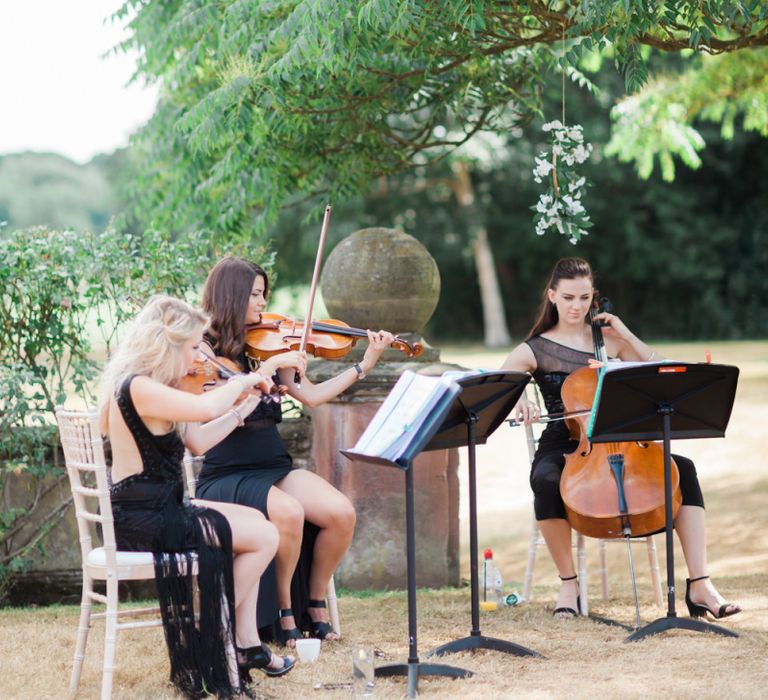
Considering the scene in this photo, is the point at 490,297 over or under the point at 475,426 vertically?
under

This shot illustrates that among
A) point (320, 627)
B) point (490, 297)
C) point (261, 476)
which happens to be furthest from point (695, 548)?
point (490, 297)

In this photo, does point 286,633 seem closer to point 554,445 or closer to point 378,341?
point 378,341

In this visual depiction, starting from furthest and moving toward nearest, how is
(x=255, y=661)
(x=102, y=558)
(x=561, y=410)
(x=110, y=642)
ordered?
1. (x=561, y=410)
2. (x=255, y=661)
3. (x=102, y=558)
4. (x=110, y=642)

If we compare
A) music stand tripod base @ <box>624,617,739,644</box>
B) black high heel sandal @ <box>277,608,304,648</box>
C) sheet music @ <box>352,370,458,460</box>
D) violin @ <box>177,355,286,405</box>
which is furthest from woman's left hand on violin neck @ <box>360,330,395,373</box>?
music stand tripod base @ <box>624,617,739,644</box>

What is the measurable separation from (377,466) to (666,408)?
6.38ft

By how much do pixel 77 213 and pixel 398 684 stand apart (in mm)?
47316

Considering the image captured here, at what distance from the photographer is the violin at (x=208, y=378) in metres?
4.26

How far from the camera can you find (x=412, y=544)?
4.17 m

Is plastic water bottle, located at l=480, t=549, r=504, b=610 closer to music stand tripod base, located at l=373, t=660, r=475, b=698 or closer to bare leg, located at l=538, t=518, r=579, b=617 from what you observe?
bare leg, located at l=538, t=518, r=579, b=617

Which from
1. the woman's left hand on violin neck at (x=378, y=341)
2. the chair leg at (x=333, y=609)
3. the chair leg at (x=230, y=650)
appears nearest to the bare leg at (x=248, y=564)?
the chair leg at (x=230, y=650)

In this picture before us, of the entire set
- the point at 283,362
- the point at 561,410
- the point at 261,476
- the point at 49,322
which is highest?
the point at 49,322

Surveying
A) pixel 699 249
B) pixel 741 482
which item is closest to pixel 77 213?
pixel 699 249

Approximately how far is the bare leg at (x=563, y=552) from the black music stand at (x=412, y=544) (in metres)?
1.21

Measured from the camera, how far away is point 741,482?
10.3m
